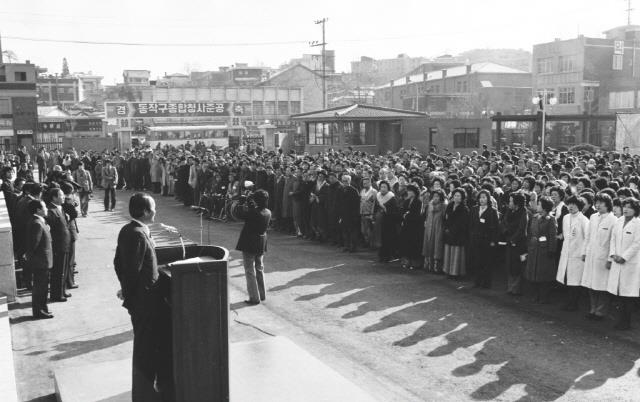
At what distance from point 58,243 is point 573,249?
25.0ft

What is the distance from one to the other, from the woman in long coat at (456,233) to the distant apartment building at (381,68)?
394ft

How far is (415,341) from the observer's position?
27.5ft

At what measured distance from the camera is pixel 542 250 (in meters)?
10.1

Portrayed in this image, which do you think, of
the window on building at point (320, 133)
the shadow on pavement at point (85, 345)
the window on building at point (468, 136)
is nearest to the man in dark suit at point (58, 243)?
the shadow on pavement at point (85, 345)

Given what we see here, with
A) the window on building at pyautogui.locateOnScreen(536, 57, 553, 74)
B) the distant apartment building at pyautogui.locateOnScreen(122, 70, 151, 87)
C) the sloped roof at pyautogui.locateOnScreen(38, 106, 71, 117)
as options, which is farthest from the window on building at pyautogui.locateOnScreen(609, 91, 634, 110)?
the distant apartment building at pyautogui.locateOnScreen(122, 70, 151, 87)

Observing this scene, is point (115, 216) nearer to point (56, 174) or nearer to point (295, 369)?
point (56, 174)

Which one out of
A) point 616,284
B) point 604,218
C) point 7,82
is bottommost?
point 616,284

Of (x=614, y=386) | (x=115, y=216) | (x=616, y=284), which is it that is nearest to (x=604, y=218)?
(x=616, y=284)

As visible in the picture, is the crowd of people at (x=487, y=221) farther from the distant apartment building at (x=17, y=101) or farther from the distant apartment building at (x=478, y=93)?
the distant apartment building at (x=478, y=93)

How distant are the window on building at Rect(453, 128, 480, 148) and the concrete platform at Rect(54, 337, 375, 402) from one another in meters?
30.0

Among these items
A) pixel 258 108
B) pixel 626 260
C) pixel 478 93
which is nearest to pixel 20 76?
pixel 258 108

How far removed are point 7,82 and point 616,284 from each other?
56157mm

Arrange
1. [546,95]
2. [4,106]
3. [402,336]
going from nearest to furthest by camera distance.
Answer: [402,336]
[546,95]
[4,106]

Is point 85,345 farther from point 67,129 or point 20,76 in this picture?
point 20,76
